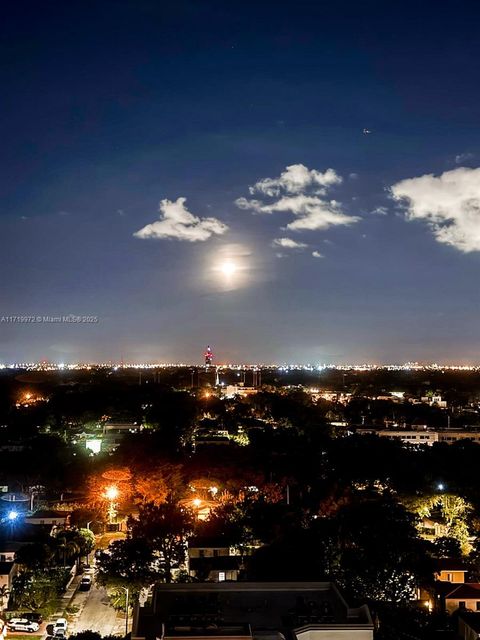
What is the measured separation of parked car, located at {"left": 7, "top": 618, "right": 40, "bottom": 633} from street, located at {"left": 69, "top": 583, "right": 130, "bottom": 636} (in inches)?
19.6

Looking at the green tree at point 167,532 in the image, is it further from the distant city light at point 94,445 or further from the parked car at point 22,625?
the distant city light at point 94,445

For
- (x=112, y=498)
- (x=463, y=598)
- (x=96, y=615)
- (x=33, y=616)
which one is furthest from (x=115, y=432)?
(x=463, y=598)

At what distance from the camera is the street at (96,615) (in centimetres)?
909

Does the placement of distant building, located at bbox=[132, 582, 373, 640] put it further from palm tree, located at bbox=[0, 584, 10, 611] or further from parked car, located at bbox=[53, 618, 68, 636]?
palm tree, located at bbox=[0, 584, 10, 611]

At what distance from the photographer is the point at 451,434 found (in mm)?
28875

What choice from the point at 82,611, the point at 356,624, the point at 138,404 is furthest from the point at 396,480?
the point at 138,404

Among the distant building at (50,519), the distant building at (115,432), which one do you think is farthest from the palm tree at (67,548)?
the distant building at (115,432)

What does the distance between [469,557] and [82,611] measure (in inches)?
267

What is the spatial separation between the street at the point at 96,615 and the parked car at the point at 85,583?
0.33 ft

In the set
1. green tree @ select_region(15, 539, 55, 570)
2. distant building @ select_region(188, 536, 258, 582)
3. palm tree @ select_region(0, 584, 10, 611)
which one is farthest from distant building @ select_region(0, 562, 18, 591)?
distant building @ select_region(188, 536, 258, 582)

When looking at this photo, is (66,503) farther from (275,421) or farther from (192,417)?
(275,421)

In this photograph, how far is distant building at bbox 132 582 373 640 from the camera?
5.66 metres

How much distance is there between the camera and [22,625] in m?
8.91

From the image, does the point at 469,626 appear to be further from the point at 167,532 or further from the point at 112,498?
the point at 112,498
